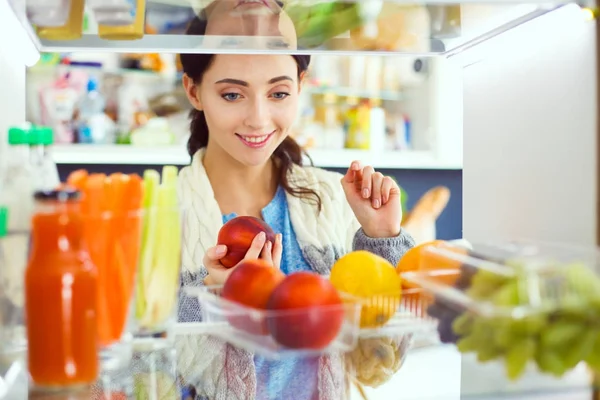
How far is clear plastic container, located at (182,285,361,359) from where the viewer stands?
0.77 metres

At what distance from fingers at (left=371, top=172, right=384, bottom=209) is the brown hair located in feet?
1.84

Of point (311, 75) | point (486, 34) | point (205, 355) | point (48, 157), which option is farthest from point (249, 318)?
point (311, 75)

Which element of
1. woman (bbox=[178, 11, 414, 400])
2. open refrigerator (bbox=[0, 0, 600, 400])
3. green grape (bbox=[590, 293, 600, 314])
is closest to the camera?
green grape (bbox=[590, 293, 600, 314])

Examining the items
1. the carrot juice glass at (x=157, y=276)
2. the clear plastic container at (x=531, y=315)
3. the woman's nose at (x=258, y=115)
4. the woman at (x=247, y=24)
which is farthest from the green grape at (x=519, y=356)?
the woman's nose at (x=258, y=115)

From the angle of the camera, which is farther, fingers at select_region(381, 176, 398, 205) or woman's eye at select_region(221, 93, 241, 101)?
woman's eye at select_region(221, 93, 241, 101)

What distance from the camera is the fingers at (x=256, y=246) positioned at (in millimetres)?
1109

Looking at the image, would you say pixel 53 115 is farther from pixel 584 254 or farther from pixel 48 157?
pixel 584 254

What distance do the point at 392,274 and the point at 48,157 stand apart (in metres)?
0.44

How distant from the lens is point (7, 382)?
75cm

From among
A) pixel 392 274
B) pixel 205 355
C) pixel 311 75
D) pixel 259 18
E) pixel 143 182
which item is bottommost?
pixel 205 355

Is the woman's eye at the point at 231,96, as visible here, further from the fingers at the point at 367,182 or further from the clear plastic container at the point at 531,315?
the clear plastic container at the point at 531,315

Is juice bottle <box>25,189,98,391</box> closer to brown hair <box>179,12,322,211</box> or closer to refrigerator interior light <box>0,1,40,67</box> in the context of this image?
refrigerator interior light <box>0,1,40,67</box>

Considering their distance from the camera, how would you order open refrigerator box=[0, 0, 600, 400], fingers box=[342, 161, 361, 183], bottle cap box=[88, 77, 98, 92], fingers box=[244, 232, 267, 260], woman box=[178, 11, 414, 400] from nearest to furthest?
open refrigerator box=[0, 0, 600, 400] → fingers box=[244, 232, 267, 260] → fingers box=[342, 161, 361, 183] → woman box=[178, 11, 414, 400] → bottle cap box=[88, 77, 98, 92]

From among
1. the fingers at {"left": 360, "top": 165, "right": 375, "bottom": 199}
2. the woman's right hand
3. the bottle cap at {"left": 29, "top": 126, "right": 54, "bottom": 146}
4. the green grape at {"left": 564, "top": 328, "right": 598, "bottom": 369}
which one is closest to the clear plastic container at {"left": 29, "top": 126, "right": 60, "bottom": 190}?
the bottle cap at {"left": 29, "top": 126, "right": 54, "bottom": 146}
